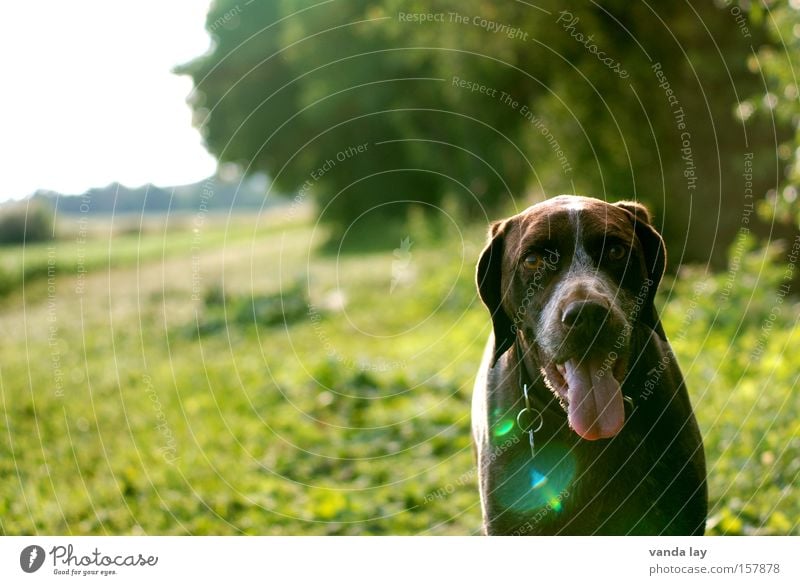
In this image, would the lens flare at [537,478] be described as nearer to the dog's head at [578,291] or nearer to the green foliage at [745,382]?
the dog's head at [578,291]

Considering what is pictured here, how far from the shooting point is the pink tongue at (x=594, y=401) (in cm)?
339

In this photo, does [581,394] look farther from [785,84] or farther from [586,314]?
[785,84]

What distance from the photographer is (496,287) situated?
12.8 feet

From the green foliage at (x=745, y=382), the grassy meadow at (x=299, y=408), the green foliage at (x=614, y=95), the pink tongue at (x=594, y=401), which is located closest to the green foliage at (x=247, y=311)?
the grassy meadow at (x=299, y=408)

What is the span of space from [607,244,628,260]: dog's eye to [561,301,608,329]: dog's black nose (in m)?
0.38

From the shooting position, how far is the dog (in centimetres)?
349

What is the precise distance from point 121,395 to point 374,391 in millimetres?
3070

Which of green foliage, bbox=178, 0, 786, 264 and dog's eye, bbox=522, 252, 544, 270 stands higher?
dog's eye, bbox=522, 252, 544, 270

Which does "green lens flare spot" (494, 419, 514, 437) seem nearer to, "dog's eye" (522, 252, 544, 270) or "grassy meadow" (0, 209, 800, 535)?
"dog's eye" (522, 252, 544, 270)

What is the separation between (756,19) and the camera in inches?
254

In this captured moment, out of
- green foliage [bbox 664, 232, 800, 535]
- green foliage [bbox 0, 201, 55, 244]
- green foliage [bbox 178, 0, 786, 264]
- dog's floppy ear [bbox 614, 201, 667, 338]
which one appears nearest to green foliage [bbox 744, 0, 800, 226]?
green foliage [bbox 664, 232, 800, 535]

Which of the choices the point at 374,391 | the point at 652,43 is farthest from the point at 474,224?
the point at 374,391

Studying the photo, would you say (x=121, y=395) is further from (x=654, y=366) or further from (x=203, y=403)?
(x=654, y=366)

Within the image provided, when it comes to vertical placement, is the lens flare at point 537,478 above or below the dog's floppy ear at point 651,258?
below
